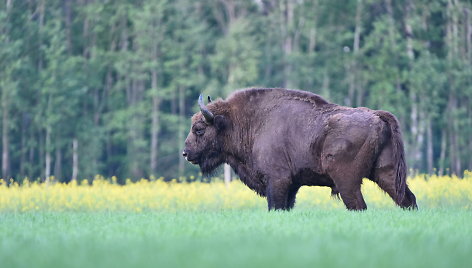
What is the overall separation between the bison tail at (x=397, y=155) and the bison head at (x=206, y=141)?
9.88 feet

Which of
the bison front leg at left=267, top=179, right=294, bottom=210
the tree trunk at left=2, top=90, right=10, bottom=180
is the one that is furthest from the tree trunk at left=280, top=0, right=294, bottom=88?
the bison front leg at left=267, top=179, right=294, bottom=210

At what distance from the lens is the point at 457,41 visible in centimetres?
4128

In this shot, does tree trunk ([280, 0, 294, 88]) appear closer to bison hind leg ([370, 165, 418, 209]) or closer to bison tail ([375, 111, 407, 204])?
bison tail ([375, 111, 407, 204])

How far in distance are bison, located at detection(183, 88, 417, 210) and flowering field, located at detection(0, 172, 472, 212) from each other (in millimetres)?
4695

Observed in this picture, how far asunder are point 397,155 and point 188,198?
28.2 ft

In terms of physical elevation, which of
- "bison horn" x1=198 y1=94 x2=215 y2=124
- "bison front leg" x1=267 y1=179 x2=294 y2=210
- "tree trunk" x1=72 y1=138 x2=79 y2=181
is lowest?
"tree trunk" x1=72 y1=138 x2=79 y2=181

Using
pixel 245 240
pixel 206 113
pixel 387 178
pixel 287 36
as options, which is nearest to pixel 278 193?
pixel 387 178

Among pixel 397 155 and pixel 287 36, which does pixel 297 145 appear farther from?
pixel 287 36

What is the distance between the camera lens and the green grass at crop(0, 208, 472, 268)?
695 centimetres

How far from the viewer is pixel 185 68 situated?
45312mm

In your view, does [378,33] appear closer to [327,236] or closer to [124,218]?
[124,218]

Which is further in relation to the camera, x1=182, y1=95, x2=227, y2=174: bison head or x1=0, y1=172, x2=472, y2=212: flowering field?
x1=0, y1=172, x2=472, y2=212: flowering field

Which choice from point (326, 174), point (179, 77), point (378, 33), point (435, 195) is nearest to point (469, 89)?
point (378, 33)

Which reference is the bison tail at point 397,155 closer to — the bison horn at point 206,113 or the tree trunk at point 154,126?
the bison horn at point 206,113
